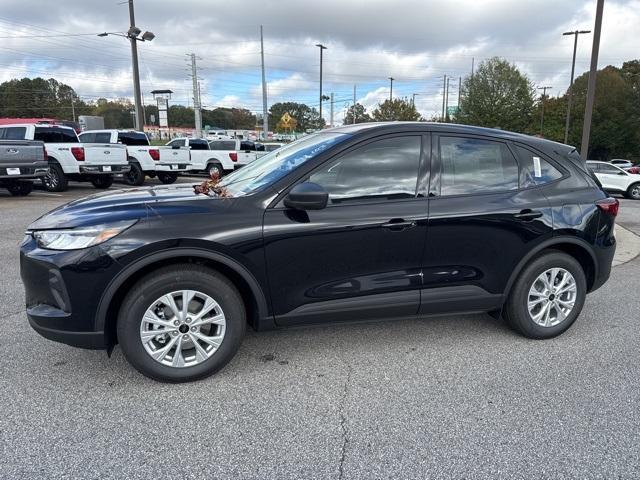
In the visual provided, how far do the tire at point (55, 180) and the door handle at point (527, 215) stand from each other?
1384cm

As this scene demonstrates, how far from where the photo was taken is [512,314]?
12.6 feet

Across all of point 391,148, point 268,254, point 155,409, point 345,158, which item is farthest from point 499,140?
point 155,409

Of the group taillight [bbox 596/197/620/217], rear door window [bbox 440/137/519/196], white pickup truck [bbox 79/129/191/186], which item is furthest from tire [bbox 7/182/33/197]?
taillight [bbox 596/197/620/217]

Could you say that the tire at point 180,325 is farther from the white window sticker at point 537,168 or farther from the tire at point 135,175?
the tire at point 135,175

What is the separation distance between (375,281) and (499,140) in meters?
1.56

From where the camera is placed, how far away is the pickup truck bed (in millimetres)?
11422

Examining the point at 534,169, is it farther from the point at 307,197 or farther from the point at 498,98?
the point at 498,98

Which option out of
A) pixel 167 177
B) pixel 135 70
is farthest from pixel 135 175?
pixel 135 70

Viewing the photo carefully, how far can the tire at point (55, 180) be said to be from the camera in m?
13.8

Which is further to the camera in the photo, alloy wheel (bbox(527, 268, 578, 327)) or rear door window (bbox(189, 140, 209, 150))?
rear door window (bbox(189, 140, 209, 150))

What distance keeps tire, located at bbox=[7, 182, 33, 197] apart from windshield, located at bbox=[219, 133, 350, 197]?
11806 mm

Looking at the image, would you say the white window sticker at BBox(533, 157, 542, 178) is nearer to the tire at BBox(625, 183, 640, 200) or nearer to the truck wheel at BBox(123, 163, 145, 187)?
the truck wheel at BBox(123, 163, 145, 187)

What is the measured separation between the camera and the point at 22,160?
11734 millimetres

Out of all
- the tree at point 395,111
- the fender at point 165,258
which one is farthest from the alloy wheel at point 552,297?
the tree at point 395,111
